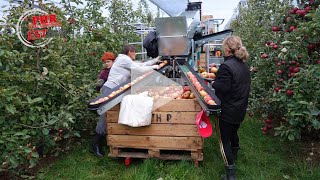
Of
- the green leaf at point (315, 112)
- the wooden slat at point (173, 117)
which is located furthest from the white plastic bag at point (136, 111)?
the green leaf at point (315, 112)

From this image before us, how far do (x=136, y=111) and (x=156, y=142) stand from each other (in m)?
0.44

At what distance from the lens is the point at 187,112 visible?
3227 mm

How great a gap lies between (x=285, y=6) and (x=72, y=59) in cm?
304

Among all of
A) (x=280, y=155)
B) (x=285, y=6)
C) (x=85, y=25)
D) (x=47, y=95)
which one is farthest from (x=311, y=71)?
(x=85, y=25)

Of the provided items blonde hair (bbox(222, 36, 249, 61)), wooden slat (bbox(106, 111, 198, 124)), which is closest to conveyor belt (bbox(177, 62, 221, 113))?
wooden slat (bbox(106, 111, 198, 124))

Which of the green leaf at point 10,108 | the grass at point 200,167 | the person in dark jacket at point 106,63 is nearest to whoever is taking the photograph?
the green leaf at point 10,108

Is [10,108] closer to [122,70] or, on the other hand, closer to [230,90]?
[122,70]

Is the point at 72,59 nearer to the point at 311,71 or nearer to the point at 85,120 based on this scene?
the point at 85,120

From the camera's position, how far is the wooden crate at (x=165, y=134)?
3.22 meters

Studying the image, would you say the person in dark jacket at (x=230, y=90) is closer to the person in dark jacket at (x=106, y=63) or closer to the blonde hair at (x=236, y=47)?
the blonde hair at (x=236, y=47)

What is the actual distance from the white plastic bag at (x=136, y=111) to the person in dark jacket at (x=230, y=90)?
78 cm

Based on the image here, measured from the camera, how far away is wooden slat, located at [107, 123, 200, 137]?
3230 mm

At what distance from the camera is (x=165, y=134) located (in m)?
3.29

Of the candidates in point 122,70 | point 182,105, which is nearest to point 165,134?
point 182,105
